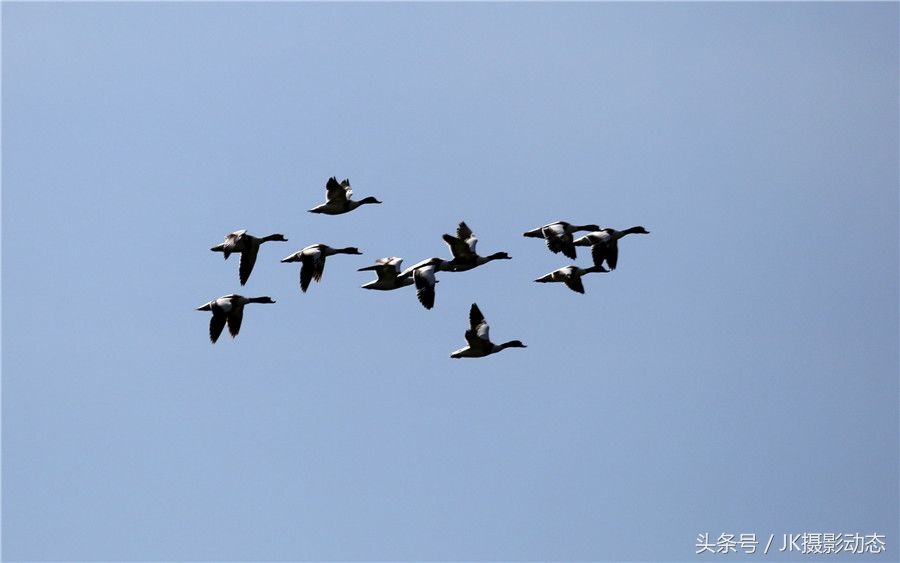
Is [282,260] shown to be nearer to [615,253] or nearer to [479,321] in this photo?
[479,321]

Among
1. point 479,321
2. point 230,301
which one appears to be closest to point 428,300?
point 479,321

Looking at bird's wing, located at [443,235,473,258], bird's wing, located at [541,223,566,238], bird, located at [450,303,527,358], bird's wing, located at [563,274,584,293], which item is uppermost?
bird's wing, located at [541,223,566,238]

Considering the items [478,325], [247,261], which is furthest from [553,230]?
[247,261]

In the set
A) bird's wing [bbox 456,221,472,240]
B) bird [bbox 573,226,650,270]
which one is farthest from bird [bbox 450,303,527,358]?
bird [bbox 573,226,650,270]

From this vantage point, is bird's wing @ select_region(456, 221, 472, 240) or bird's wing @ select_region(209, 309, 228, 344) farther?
bird's wing @ select_region(456, 221, 472, 240)

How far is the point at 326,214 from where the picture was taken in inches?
2165

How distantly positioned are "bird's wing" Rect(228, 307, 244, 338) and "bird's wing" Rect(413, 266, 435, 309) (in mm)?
5249

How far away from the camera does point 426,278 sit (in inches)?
1999

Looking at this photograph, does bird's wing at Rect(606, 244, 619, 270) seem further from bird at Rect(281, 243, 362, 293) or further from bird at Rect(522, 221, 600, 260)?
bird at Rect(281, 243, 362, 293)

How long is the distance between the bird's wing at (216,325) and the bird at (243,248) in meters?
1.75

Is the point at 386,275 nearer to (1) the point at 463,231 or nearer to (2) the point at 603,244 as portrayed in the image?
(1) the point at 463,231

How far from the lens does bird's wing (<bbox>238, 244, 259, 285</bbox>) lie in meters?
53.4

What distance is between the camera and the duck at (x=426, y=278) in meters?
50.2

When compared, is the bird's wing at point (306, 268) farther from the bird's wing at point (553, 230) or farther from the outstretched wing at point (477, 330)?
the bird's wing at point (553, 230)
